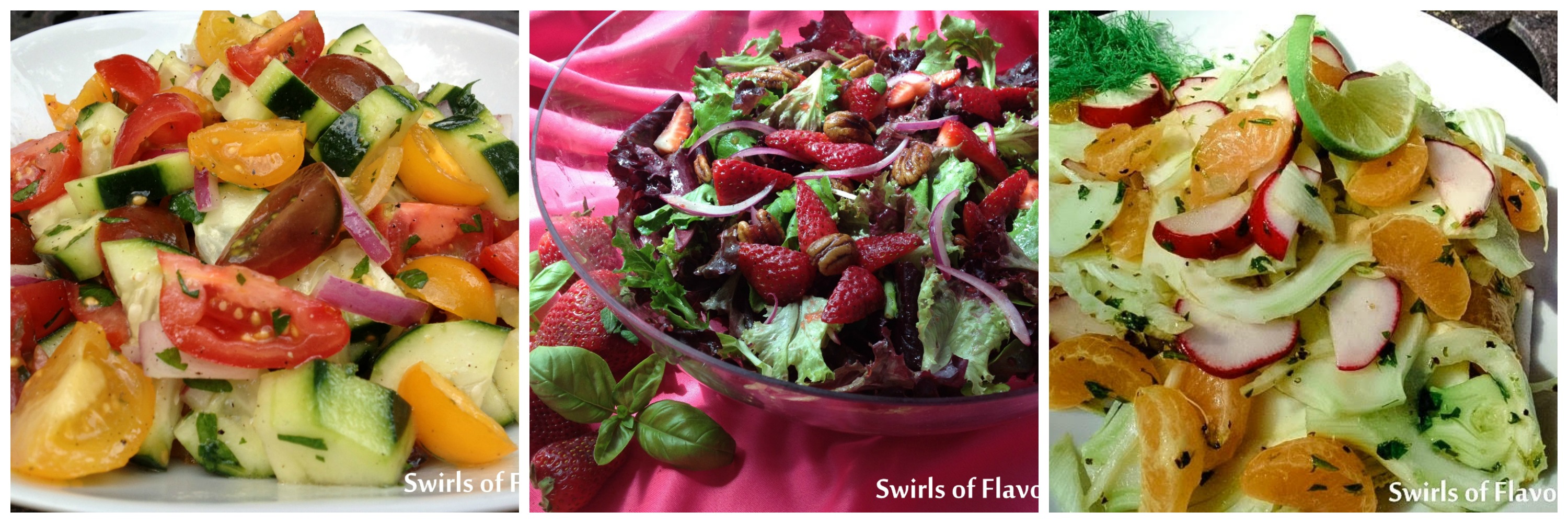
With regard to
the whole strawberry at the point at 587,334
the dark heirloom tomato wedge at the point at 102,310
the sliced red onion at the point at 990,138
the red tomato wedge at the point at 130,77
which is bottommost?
the whole strawberry at the point at 587,334

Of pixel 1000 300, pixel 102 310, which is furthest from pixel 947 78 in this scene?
pixel 102 310

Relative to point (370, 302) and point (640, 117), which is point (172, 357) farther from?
point (640, 117)

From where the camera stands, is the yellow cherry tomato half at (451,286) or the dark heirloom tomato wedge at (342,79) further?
the dark heirloom tomato wedge at (342,79)

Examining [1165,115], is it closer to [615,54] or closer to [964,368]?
[964,368]

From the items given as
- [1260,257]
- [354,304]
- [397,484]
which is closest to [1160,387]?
[1260,257]

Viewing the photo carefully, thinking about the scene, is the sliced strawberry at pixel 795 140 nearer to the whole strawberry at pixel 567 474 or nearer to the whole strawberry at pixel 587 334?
the whole strawberry at pixel 587 334

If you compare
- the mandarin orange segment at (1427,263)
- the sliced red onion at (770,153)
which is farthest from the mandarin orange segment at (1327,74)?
the sliced red onion at (770,153)
